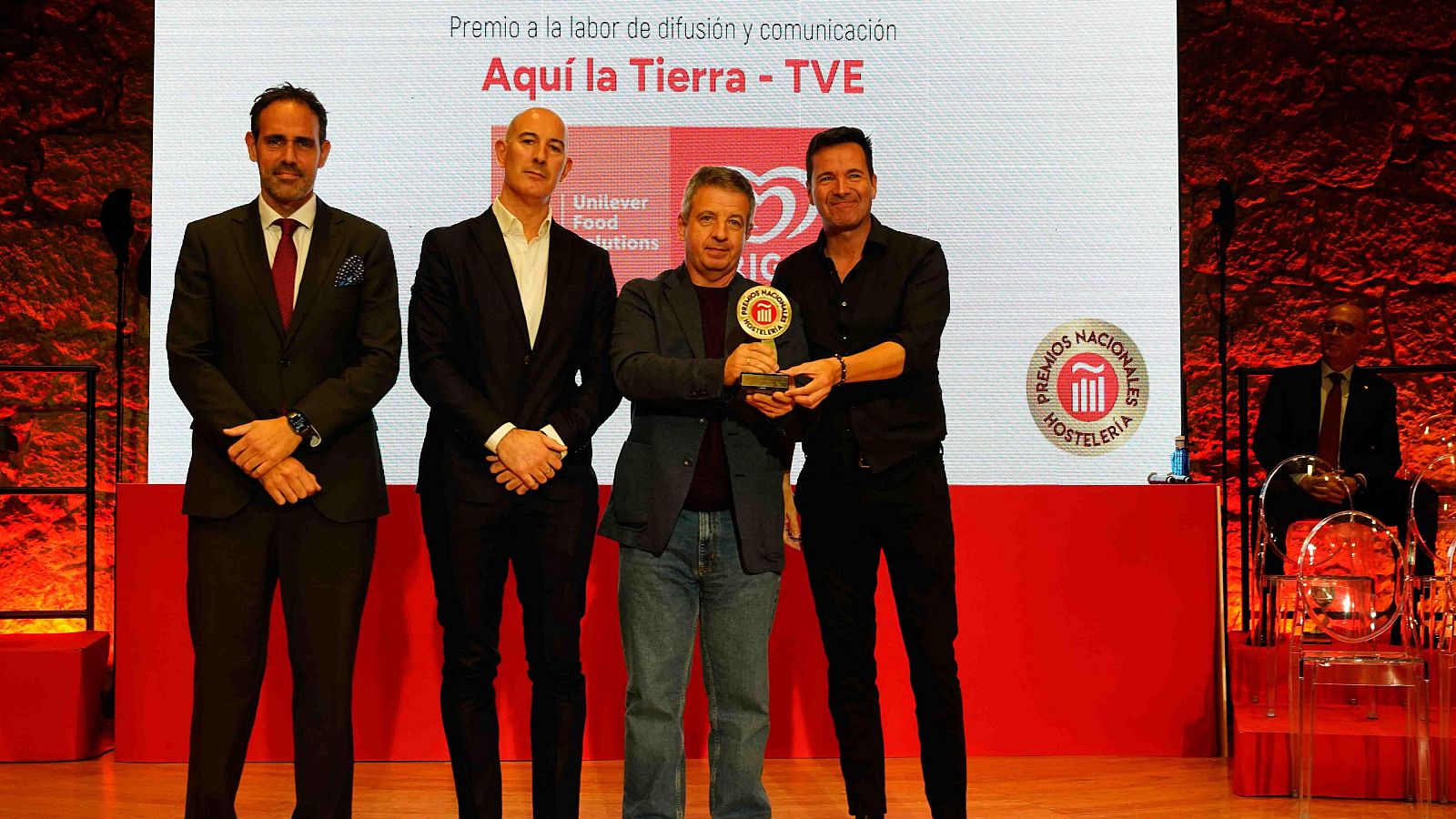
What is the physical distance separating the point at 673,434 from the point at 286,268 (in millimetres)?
875

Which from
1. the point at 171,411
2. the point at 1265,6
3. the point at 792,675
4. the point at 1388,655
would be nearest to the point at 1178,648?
the point at 1388,655

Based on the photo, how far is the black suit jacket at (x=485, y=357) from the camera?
265cm

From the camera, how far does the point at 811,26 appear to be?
180 inches

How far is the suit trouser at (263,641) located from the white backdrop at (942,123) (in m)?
1.92

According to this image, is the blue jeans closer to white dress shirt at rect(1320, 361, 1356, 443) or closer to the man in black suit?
the man in black suit

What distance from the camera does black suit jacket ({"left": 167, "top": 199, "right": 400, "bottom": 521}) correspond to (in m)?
2.55

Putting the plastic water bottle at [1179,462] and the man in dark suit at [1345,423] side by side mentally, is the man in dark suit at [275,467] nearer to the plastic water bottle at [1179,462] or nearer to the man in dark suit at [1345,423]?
the plastic water bottle at [1179,462]

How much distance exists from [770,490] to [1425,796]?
1732 millimetres

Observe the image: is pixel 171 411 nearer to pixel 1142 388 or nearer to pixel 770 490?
pixel 770 490

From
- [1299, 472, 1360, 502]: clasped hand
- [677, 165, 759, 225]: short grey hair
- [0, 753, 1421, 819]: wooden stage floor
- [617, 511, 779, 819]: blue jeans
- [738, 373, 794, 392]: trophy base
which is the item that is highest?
[677, 165, 759, 225]: short grey hair

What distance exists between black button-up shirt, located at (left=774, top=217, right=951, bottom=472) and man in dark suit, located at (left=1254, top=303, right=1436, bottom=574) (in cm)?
229

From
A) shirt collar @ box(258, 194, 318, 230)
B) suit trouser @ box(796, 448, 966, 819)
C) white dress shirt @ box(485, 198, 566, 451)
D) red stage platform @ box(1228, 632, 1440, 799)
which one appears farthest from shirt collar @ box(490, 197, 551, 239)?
red stage platform @ box(1228, 632, 1440, 799)

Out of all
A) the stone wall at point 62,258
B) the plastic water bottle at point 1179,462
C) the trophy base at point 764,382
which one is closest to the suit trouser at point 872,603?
the trophy base at point 764,382

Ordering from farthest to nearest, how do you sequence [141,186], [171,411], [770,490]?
[141,186] < [171,411] < [770,490]
